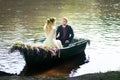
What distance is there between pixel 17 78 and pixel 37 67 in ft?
19.8

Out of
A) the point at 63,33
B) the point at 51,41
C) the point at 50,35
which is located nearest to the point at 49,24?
the point at 50,35

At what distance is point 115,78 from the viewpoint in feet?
25.8

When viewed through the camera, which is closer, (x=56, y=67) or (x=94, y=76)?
(x=94, y=76)

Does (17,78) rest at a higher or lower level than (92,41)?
higher

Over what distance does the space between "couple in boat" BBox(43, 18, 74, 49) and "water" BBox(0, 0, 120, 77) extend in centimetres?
101

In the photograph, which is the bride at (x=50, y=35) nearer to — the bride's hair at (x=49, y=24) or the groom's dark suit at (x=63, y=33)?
the bride's hair at (x=49, y=24)

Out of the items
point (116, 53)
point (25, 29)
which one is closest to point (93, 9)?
point (25, 29)

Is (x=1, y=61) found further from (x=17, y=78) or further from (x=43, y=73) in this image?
(x=17, y=78)

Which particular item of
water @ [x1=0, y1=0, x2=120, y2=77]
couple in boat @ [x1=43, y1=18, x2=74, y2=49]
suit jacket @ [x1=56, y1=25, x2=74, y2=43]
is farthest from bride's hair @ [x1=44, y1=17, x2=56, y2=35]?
water @ [x1=0, y1=0, x2=120, y2=77]

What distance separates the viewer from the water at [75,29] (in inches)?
589

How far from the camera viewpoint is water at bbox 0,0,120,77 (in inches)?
589

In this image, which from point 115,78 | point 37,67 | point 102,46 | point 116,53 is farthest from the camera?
point 102,46

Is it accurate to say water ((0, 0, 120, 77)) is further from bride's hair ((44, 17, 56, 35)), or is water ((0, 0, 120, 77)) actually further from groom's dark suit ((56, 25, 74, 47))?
bride's hair ((44, 17, 56, 35))

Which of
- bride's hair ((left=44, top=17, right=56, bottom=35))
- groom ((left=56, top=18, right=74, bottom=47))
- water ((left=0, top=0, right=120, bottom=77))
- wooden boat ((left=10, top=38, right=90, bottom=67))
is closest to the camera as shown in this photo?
wooden boat ((left=10, top=38, right=90, bottom=67))
